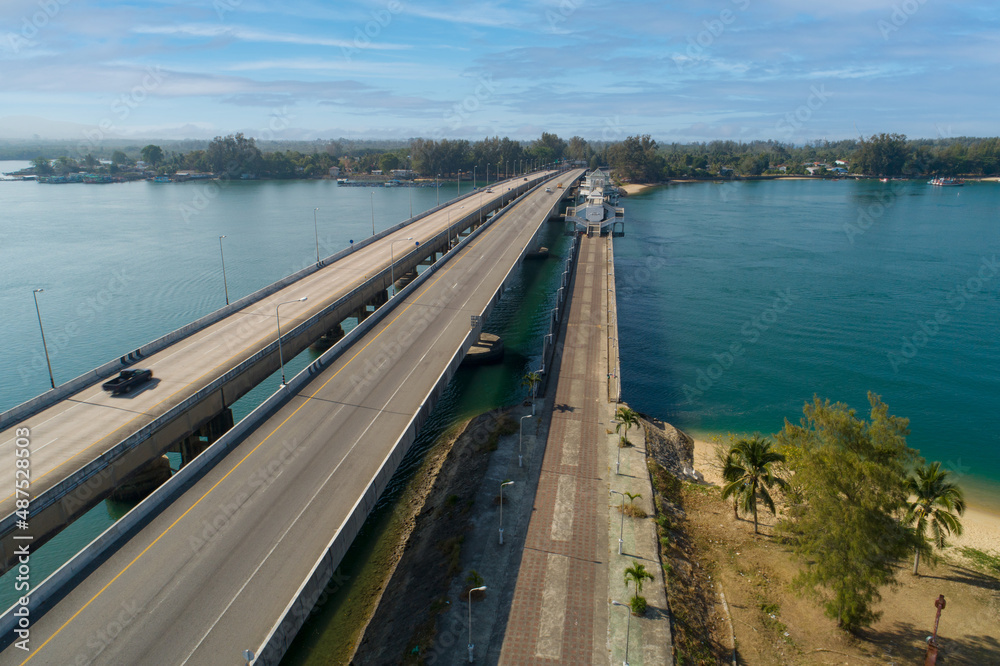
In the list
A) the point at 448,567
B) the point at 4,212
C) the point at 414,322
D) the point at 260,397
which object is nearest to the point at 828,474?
the point at 448,567

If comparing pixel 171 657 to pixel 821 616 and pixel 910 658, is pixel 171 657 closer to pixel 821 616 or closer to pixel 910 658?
pixel 821 616

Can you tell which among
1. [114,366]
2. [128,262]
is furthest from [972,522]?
[128,262]

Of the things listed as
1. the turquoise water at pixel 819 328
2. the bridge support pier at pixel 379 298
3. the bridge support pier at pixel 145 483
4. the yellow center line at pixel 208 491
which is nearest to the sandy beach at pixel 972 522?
the turquoise water at pixel 819 328

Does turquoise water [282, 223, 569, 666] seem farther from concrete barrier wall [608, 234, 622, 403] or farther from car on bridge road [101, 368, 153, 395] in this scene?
car on bridge road [101, 368, 153, 395]

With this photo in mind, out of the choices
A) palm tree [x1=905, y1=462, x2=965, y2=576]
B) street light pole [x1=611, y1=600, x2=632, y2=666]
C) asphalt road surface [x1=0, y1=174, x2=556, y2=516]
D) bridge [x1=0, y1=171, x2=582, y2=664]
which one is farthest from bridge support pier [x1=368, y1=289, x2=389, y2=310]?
palm tree [x1=905, y1=462, x2=965, y2=576]

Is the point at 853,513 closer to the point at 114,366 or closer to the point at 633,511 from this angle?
the point at 633,511

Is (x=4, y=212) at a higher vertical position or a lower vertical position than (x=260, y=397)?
higher
